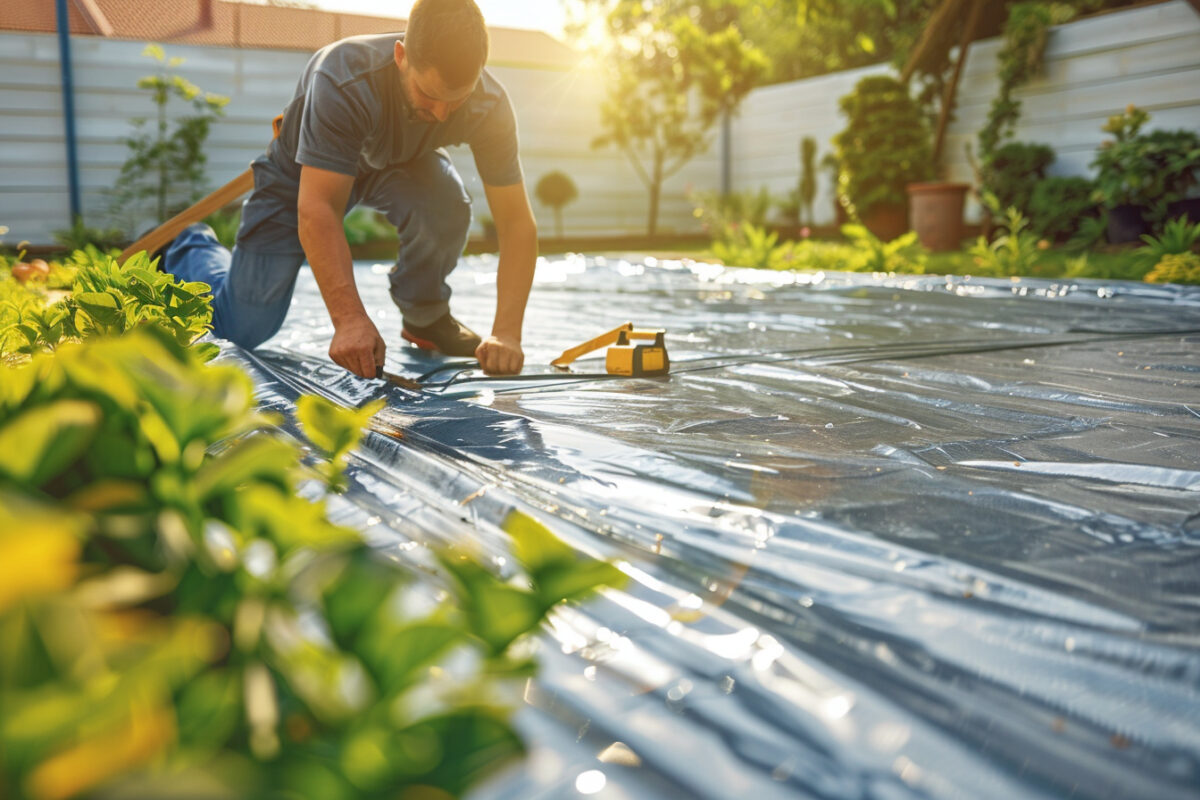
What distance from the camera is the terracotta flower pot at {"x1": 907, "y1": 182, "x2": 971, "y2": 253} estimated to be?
6980mm

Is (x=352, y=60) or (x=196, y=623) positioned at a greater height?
(x=352, y=60)

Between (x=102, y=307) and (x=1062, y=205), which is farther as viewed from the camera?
(x=1062, y=205)

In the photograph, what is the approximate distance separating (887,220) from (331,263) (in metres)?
7.25

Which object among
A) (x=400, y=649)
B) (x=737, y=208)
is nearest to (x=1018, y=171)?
(x=737, y=208)

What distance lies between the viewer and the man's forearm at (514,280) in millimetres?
1988

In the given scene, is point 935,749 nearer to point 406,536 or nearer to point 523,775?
point 523,775

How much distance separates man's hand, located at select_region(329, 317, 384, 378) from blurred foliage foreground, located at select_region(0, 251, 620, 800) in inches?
44.3

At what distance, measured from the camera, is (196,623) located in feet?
1.16

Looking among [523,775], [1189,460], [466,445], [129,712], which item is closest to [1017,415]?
[1189,460]

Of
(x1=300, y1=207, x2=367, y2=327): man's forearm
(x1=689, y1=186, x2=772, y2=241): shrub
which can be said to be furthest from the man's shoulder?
(x1=689, y1=186, x2=772, y2=241): shrub

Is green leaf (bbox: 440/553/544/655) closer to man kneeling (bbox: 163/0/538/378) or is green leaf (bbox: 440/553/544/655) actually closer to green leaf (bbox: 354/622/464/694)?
green leaf (bbox: 354/622/464/694)

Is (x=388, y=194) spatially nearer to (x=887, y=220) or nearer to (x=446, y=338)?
(x=446, y=338)

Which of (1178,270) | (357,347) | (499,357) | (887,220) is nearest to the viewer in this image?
(357,347)

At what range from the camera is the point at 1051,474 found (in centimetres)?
123
